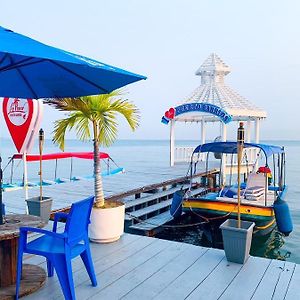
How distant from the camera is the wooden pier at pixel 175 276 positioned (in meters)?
3.29

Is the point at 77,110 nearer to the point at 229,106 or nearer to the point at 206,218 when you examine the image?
the point at 206,218

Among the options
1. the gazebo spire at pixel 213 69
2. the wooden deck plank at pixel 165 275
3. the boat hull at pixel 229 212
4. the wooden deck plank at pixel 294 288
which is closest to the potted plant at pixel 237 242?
the wooden deck plank at pixel 165 275

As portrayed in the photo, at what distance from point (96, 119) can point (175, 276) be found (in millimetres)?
2440

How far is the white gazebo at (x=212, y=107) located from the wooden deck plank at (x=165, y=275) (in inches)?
359

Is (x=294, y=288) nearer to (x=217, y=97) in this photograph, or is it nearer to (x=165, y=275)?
(x=165, y=275)

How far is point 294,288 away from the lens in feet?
11.2

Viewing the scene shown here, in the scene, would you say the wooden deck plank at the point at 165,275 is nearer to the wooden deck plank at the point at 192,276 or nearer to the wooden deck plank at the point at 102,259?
the wooden deck plank at the point at 192,276

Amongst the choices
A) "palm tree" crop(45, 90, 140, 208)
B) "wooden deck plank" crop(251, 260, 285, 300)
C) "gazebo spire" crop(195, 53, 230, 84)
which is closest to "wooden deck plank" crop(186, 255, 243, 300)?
"wooden deck plank" crop(251, 260, 285, 300)

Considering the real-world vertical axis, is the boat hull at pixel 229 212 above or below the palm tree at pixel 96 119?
below

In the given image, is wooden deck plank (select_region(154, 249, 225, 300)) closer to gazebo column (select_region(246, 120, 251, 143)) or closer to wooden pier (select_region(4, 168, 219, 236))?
wooden pier (select_region(4, 168, 219, 236))

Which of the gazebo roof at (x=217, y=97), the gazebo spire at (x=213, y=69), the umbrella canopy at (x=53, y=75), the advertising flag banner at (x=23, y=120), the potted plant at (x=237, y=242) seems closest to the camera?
the umbrella canopy at (x=53, y=75)

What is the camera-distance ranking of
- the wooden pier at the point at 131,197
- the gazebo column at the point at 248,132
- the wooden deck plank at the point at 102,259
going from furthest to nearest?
the gazebo column at the point at 248,132 → the wooden pier at the point at 131,197 → the wooden deck plank at the point at 102,259

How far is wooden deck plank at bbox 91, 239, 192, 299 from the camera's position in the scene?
3.30 metres

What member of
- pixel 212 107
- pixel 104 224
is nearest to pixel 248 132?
pixel 212 107
